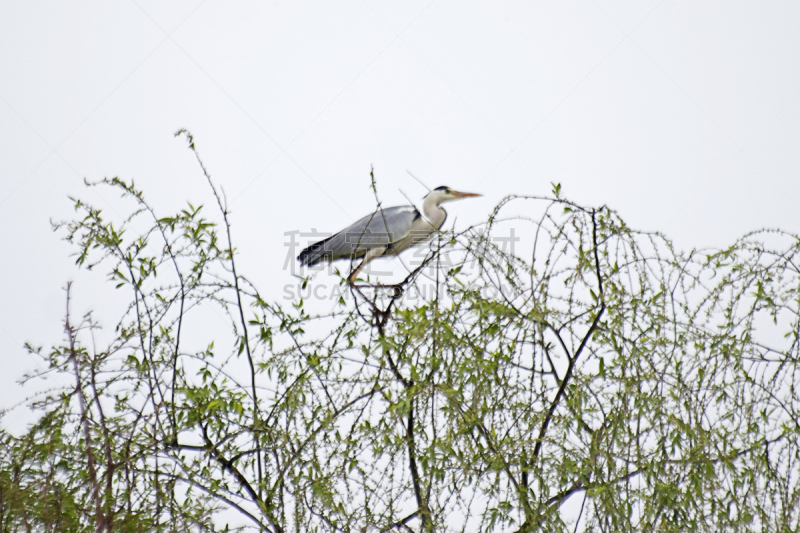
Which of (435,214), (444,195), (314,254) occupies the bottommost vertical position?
(314,254)

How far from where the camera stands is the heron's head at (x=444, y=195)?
5.40 meters

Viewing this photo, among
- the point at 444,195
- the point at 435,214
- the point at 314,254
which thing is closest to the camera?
the point at 314,254

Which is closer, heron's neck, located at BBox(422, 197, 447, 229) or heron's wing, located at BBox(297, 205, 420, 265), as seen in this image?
heron's wing, located at BBox(297, 205, 420, 265)

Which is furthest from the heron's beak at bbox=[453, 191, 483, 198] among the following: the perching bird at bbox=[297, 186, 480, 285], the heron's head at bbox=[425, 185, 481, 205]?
the perching bird at bbox=[297, 186, 480, 285]

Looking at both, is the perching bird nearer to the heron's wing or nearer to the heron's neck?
the heron's wing

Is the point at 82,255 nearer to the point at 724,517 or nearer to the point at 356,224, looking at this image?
the point at 724,517

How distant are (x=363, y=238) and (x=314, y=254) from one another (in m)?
0.35

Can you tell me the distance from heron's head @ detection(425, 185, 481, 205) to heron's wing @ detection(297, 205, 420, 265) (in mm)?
575

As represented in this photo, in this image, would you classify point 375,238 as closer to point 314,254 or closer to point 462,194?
point 314,254

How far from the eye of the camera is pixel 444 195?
213 inches

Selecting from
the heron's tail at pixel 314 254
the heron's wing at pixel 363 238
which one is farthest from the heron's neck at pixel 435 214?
the heron's tail at pixel 314 254

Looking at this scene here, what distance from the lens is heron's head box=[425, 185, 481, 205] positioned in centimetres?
540

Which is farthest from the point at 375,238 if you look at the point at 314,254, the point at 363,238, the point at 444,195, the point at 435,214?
the point at 444,195

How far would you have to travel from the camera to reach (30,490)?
1.51m
